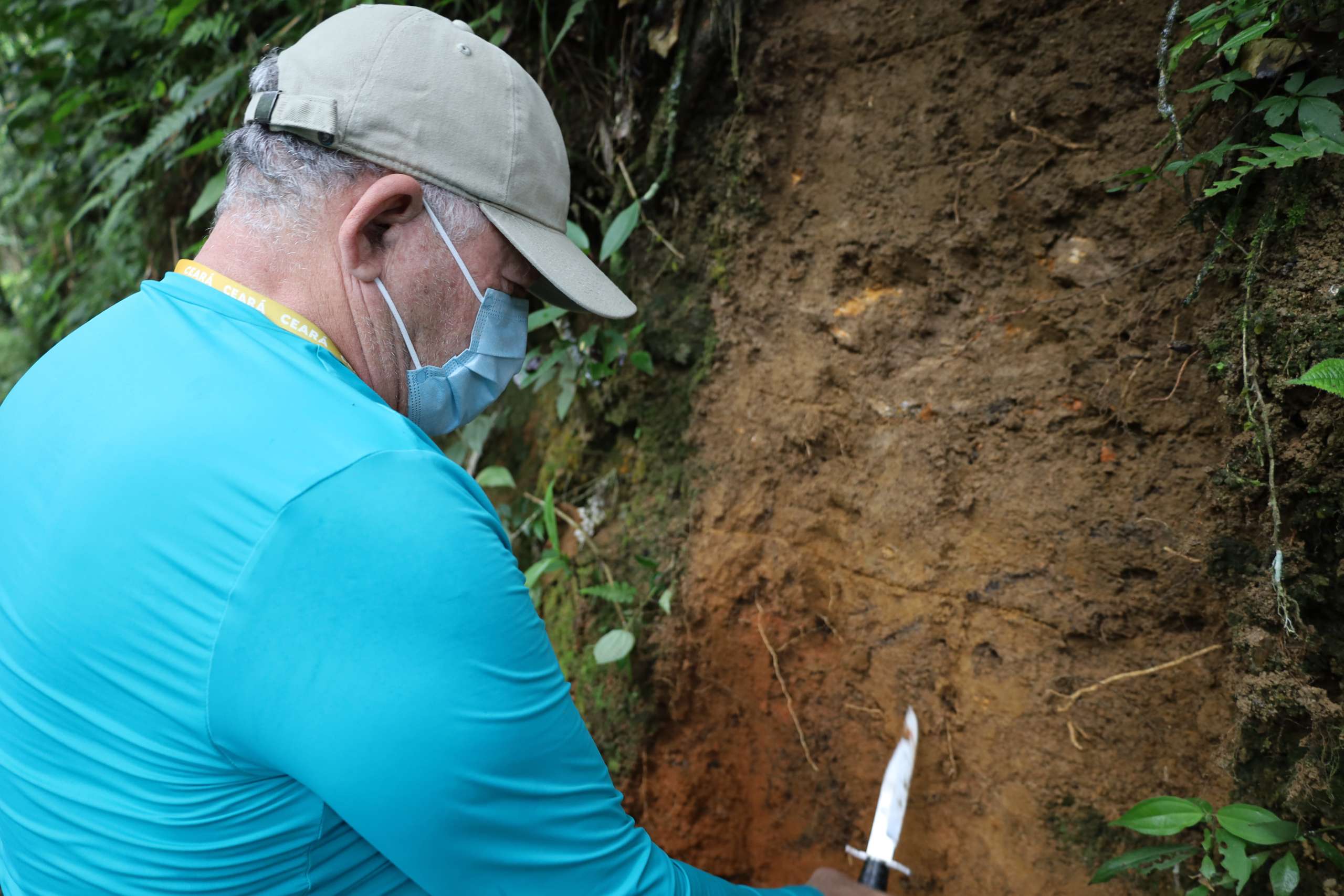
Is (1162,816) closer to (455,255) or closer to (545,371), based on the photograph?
(455,255)

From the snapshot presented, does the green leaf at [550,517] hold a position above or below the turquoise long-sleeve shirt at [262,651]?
below

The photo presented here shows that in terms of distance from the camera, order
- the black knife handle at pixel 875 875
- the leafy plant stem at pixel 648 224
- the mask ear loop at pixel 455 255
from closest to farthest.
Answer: the mask ear loop at pixel 455 255 → the black knife handle at pixel 875 875 → the leafy plant stem at pixel 648 224

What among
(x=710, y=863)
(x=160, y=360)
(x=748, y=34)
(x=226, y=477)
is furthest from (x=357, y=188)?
(x=710, y=863)

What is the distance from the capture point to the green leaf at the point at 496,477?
2.67 metres

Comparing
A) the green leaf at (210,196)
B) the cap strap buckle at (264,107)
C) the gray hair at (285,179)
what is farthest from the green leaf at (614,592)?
the green leaf at (210,196)

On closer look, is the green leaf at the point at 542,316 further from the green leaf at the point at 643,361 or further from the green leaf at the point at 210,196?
the green leaf at the point at 210,196

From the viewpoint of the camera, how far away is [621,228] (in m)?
2.26

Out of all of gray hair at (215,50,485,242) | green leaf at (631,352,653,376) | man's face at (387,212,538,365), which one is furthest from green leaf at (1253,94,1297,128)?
green leaf at (631,352,653,376)

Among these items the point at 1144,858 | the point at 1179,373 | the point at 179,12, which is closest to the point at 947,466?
the point at 1179,373

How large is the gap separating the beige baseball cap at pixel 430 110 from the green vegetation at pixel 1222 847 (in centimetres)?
135

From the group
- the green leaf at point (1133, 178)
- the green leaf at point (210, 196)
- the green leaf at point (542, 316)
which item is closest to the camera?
the green leaf at point (1133, 178)

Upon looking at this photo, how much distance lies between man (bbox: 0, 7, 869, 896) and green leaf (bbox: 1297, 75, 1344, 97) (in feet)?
4.29

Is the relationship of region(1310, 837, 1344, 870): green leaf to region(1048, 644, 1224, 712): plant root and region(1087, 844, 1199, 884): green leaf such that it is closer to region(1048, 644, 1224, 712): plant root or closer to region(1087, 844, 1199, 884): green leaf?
region(1087, 844, 1199, 884): green leaf

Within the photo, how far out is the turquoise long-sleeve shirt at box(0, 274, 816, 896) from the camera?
0.85 metres
